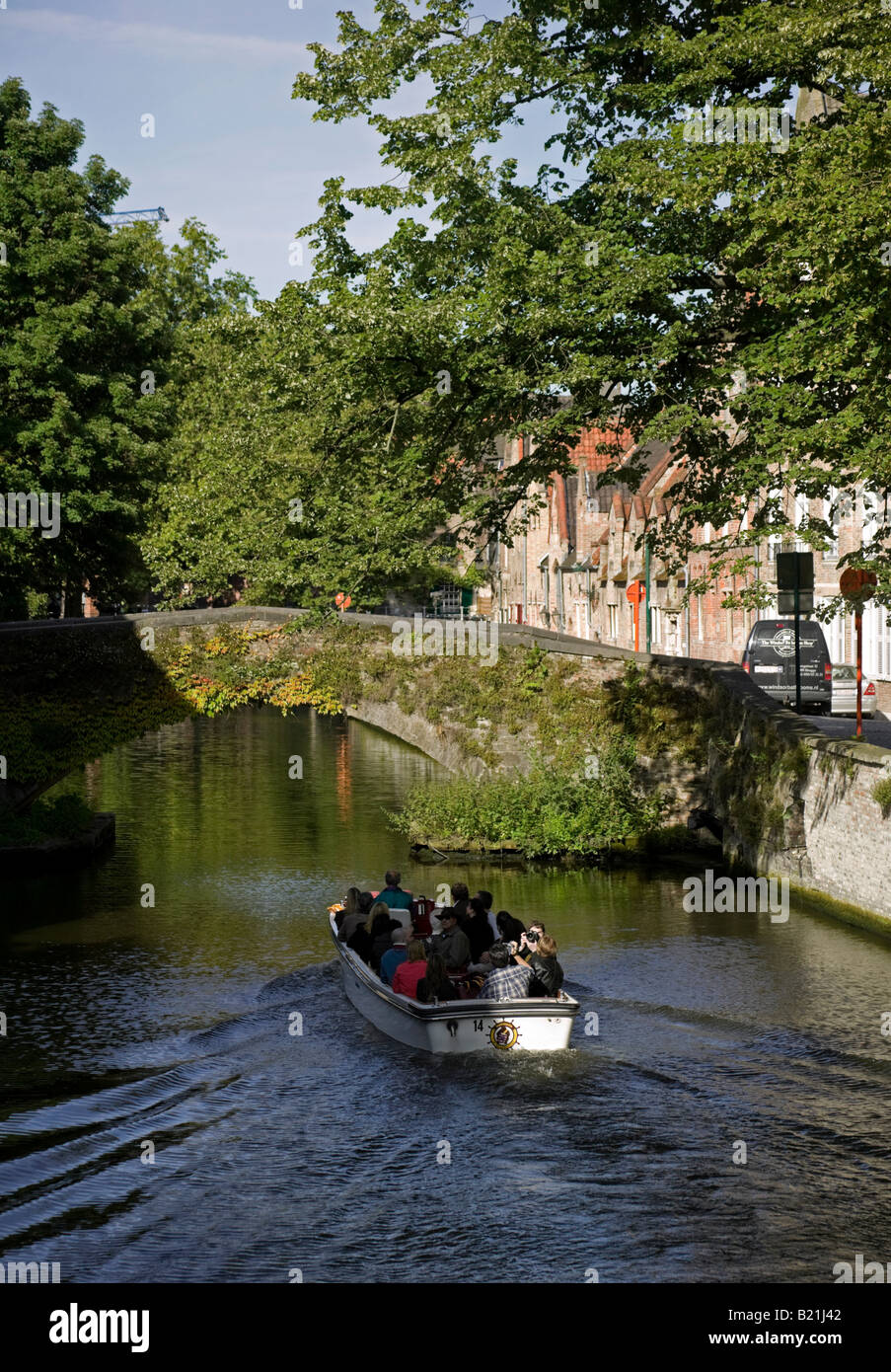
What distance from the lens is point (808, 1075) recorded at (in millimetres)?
14773

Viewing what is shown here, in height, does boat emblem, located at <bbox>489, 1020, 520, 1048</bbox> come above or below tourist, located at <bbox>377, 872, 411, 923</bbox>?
below

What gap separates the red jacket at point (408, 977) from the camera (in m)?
16.3

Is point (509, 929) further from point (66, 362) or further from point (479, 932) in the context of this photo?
point (66, 362)

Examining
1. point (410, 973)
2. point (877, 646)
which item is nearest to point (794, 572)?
point (410, 973)

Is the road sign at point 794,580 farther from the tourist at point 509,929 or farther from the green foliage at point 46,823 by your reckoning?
the green foliage at point 46,823

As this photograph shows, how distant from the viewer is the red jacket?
16.3m

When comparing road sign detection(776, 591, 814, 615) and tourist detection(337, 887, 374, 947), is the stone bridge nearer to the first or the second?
road sign detection(776, 591, 814, 615)

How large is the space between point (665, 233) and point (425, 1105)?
1178 centimetres

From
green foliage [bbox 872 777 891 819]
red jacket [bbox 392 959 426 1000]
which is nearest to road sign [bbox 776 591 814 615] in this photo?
green foliage [bbox 872 777 891 819]

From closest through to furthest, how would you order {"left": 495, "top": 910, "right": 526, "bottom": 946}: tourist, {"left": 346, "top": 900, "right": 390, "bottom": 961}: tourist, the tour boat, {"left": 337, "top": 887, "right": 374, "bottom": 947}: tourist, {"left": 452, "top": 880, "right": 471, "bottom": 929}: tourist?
the tour boat → {"left": 495, "top": 910, "right": 526, "bottom": 946}: tourist → {"left": 452, "top": 880, "right": 471, "bottom": 929}: tourist → {"left": 346, "top": 900, "right": 390, "bottom": 961}: tourist → {"left": 337, "top": 887, "right": 374, "bottom": 947}: tourist

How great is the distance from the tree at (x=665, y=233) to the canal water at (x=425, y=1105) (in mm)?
5836

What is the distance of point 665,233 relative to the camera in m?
19.7

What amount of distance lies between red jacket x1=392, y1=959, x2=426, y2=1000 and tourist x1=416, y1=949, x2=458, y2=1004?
1.27ft

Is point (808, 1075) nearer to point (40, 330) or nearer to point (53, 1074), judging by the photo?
point (53, 1074)
